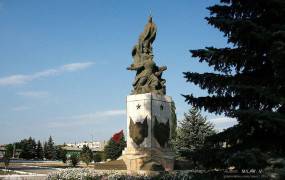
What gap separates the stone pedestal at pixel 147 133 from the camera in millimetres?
20641

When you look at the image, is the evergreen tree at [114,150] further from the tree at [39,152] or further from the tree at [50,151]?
the tree at [39,152]

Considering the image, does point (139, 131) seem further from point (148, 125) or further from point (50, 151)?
point (50, 151)

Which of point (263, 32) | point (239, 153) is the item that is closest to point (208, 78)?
point (263, 32)

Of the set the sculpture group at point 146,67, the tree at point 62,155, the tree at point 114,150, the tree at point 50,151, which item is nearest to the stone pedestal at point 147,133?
the sculpture group at point 146,67

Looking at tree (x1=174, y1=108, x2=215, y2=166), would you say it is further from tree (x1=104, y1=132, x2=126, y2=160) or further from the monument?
tree (x1=104, y1=132, x2=126, y2=160)

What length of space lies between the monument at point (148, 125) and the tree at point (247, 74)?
40.0ft

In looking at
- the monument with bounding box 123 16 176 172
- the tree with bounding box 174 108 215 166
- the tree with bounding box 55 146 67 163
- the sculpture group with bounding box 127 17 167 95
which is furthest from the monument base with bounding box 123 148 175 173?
the tree with bounding box 55 146 67 163

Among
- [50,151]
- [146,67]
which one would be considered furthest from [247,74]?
[50,151]

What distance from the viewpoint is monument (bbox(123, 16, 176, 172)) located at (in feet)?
67.7

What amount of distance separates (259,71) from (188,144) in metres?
24.7

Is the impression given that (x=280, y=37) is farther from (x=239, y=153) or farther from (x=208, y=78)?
(x=239, y=153)

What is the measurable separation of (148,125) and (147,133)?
0.42 metres

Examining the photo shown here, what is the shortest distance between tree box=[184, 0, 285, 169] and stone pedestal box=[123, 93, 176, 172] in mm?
12334

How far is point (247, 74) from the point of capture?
8.38 metres
